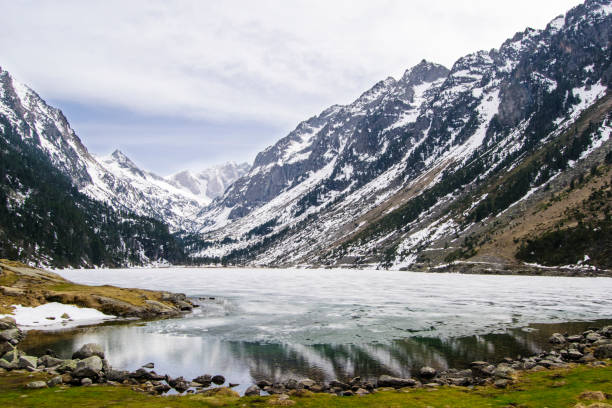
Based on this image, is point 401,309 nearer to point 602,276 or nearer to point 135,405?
point 135,405

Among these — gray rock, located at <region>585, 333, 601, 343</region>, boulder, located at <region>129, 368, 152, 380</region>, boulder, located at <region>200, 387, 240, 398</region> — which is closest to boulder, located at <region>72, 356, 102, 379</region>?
boulder, located at <region>129, 368, 152, 380</region>

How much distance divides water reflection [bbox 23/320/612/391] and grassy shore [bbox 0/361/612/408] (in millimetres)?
5816

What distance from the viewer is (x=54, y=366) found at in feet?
101

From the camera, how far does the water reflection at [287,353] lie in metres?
32.1

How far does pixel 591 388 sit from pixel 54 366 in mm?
34788

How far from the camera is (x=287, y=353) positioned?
3784 centimetres

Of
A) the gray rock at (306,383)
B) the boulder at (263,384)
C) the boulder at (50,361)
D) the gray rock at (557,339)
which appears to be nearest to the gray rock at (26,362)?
the boulder at (50,361)

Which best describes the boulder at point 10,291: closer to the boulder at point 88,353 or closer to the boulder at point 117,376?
the boulder at point 88,353

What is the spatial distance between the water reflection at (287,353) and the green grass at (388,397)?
19.5 feet

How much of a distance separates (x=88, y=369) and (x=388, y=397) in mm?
20043

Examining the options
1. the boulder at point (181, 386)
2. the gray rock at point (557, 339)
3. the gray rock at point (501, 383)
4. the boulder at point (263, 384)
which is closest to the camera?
the gray rock at point (501, 383)

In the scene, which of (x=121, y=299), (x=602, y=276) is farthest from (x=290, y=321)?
(x=602, y=276)

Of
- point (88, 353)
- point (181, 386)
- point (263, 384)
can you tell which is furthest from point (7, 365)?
point (263, 384)

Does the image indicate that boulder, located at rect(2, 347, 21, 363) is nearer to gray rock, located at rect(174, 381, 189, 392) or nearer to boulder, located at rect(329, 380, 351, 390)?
gray rock, located at rect(174, 381, 189, 392)
